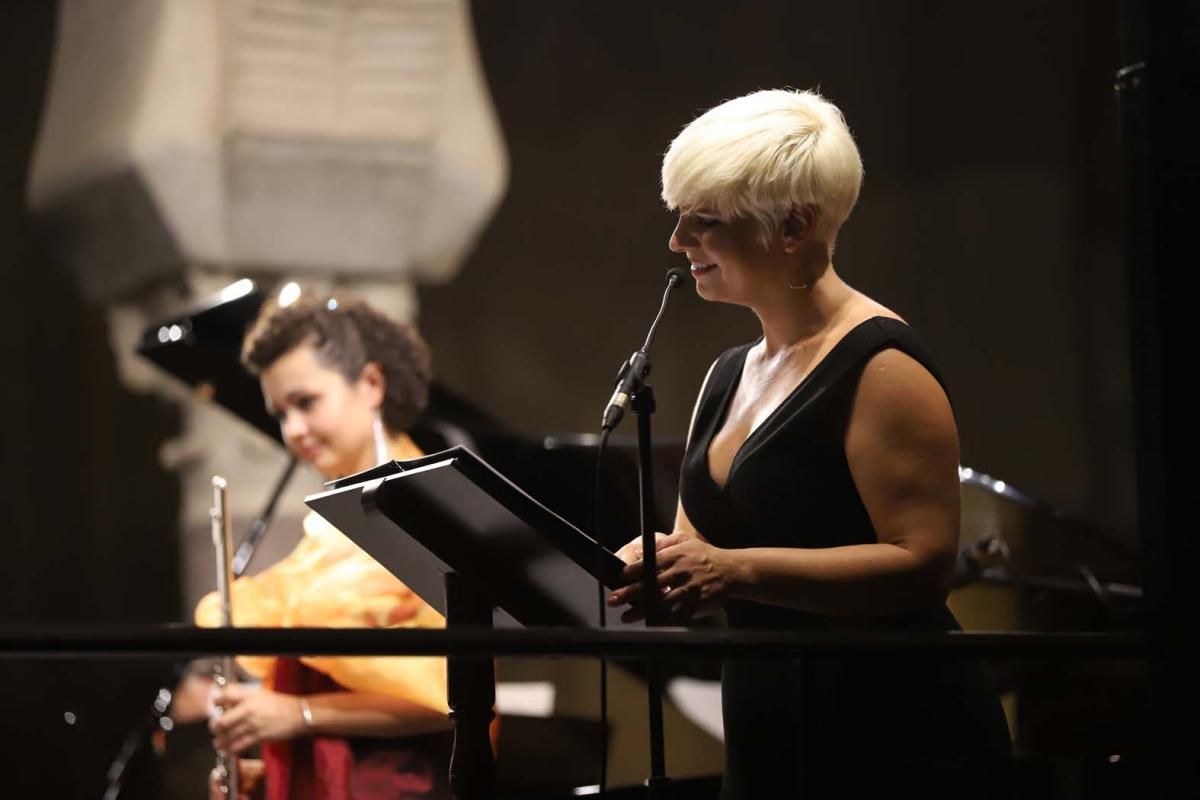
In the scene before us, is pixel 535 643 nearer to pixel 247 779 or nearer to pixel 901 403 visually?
pixel 901 403

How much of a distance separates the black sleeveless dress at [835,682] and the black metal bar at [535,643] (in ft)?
0.86

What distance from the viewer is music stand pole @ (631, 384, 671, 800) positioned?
171cm

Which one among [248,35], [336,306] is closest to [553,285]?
[248,35]

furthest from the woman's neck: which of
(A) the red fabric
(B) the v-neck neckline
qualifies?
(A) the red fabric

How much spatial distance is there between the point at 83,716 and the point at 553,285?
2.65 m

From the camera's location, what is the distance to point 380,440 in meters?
3.23

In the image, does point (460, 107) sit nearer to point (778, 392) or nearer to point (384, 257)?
point (384, 257)

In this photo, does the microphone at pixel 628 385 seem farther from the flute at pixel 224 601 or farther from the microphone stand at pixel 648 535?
the flute at pixel 224 601

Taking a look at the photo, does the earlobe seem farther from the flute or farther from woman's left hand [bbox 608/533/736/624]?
the flute

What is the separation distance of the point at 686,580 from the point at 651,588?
5 cm

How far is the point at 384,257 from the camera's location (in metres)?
6.43

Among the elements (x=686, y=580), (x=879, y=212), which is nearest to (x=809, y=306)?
(x=686, y=580)

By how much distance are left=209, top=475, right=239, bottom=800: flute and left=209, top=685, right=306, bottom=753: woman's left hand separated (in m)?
0.12

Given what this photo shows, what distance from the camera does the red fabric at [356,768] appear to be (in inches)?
114
